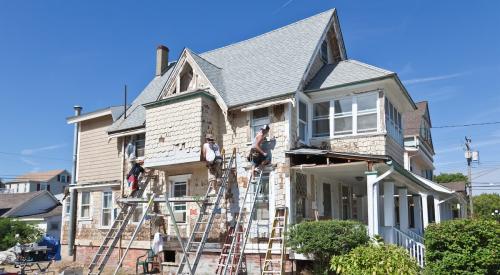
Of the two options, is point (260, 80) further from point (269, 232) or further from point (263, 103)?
point (269, 232)

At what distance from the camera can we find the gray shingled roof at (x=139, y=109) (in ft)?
68.2

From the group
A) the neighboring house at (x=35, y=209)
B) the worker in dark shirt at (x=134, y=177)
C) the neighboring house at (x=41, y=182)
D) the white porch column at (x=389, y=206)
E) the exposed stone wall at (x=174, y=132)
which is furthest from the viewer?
the neighboring house at (x=41, y=182)

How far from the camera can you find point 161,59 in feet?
83.4

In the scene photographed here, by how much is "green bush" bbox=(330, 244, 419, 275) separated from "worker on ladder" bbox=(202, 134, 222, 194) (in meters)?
5.98

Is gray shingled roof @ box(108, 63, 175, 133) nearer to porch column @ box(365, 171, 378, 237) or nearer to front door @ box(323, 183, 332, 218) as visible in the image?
front door @ box(323, 183, 332, 218)

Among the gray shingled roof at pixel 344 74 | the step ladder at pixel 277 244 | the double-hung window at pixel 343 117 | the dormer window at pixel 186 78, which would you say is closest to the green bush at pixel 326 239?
the step ladder at pixel 277 244

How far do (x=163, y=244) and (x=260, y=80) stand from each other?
24.9 feet

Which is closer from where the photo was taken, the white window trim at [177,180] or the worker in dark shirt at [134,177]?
the white window trim at [177,180]

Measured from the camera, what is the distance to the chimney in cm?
2527

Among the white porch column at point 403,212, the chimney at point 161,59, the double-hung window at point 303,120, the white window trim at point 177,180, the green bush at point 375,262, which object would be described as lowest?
the green bush at point 375,262

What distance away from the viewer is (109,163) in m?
21.9

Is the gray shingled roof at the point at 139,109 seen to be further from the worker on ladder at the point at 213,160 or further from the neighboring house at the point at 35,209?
the neighboring house at the point at 35,209

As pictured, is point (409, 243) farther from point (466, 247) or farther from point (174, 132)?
point (174, 132)

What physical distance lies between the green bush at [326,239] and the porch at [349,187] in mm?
1155
